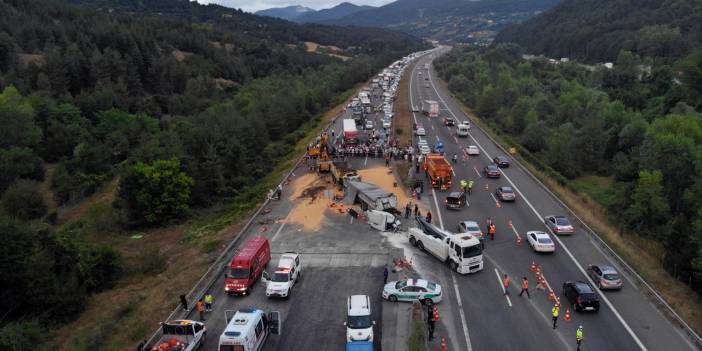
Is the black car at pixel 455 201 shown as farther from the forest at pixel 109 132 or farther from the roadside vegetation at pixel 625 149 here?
the forest at pixel 109 132

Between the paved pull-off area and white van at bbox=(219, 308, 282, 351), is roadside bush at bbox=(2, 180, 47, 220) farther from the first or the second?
white van at bbox=(219, 308, 282, 351)

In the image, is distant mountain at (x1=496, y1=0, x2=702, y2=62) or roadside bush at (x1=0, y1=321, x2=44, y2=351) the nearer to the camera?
roadside bush at (x1=0, y1=321, x2=44, y2=351)

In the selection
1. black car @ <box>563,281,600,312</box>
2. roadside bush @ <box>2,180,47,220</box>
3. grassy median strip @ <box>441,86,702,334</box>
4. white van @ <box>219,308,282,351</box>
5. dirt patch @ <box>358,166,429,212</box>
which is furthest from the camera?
roadside bush @ <box>2,180,47,220</box>

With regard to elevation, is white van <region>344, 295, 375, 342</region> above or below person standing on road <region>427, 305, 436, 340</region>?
above

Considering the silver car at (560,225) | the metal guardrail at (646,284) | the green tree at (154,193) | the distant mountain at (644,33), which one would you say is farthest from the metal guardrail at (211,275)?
the distant mountain at (644,33)

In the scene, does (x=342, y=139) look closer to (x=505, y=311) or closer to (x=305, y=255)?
(x=305, y=255)

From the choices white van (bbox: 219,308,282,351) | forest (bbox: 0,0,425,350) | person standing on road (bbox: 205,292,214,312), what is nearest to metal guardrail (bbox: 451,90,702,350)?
white van (bbox: 219,308,282,351)

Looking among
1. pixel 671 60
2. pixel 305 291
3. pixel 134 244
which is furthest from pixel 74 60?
pixel 671 60

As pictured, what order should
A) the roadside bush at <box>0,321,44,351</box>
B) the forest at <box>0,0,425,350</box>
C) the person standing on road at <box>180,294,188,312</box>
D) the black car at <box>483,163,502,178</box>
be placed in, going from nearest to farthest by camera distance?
the roadside bush at <box>0,321,44,351</box> → the person standing on road at <box>180,294,188,312</box> → the forest at <box>0,0,425,350</box> → the black car at <box>483,163,502,178</box>
